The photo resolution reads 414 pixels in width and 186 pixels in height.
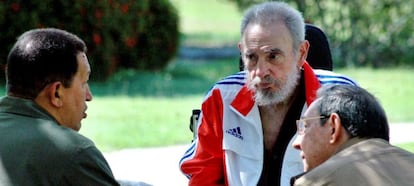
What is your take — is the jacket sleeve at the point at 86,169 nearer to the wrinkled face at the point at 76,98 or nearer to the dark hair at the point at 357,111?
the wrinkled face at the point at 76,98

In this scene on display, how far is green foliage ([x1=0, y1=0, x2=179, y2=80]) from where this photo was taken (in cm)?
1379

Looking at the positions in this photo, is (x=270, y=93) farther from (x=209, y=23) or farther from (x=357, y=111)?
(x=209, y=23)

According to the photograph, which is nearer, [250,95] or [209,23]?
[250,95]

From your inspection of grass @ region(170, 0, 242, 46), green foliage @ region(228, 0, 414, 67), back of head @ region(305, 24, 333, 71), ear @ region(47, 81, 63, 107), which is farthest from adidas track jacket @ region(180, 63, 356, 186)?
grass @ region(170, 0, 242, 46)

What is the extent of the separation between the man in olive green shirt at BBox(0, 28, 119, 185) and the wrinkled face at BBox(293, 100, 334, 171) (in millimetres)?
696

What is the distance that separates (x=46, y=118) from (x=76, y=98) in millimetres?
158

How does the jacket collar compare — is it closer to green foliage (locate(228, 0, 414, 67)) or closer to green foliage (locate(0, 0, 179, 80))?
green foliage (locate(0, 0, 179, 80))

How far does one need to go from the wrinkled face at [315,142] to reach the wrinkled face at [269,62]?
3.53 ft

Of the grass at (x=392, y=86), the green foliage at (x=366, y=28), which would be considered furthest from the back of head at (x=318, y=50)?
the green foliage at (x=366, y=28)

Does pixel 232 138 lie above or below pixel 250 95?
below

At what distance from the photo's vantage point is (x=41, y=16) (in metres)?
13.9

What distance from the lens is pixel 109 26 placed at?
14.6 m

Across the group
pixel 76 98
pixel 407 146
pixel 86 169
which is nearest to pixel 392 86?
pixel 407 146

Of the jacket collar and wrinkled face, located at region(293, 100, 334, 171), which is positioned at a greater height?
wrinkled face, located at region(293, 100, 334, 171)
